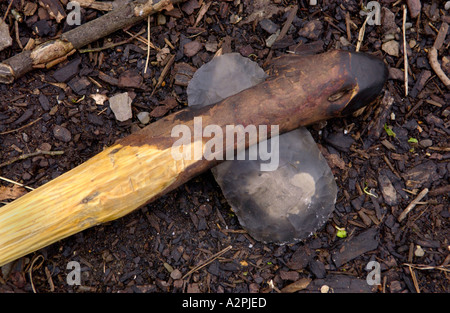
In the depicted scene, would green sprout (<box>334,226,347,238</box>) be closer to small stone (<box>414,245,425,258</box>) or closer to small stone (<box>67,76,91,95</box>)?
small stone (<box>414,245,425,258</box>)

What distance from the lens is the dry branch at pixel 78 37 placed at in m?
3.01

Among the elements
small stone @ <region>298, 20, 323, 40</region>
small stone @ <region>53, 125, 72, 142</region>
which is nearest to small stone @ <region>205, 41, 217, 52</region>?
small stone @ <region>298, 20, 323, 40</region>

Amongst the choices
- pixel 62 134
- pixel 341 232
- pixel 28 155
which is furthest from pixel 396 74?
pixel 28 155

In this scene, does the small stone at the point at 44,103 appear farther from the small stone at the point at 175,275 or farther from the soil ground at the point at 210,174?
the small stone at the point at 175,275

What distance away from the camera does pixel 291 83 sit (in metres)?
2.72

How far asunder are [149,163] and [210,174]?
625mm

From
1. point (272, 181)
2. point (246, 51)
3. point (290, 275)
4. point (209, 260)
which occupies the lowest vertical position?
point (290, 275)

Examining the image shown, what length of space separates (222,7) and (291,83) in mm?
982

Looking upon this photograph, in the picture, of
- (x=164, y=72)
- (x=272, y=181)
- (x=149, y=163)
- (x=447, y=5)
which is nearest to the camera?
(x=149, y=163)

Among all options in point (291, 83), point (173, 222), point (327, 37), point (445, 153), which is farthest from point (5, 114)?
point (445, 153)

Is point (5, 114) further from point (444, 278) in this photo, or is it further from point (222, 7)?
point (444, 278)

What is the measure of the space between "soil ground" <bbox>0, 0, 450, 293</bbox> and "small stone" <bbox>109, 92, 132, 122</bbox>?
0.07 metres

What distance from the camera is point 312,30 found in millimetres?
3211

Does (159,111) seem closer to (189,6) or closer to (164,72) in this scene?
(164,72)
